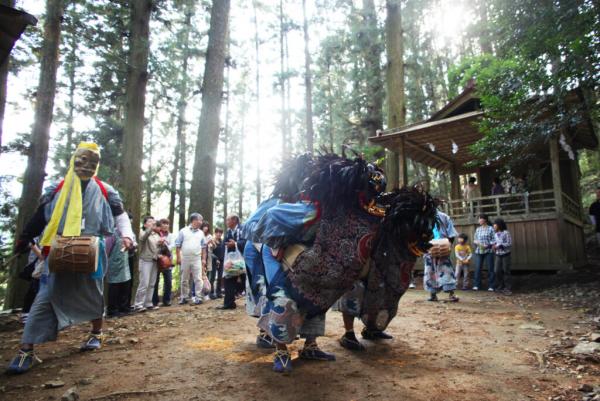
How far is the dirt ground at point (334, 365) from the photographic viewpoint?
275cm

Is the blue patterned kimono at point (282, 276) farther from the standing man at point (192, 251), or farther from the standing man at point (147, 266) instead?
the standing man at point (192, 251)

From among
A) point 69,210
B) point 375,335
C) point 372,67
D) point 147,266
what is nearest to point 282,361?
point 375,335

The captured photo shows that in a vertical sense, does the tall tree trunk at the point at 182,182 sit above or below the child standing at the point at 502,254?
above

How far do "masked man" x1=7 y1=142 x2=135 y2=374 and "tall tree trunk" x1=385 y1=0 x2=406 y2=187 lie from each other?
10983 millimetres

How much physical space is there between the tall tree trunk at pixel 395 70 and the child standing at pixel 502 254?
4.30m

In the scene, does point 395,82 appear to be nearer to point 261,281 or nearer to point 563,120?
point 563,120

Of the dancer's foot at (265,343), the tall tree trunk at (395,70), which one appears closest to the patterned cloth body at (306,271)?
the dancer's foot at (265,343)

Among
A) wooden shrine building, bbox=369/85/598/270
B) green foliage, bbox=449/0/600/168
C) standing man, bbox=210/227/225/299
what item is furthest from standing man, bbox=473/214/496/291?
standing man, bbox=210/227/225/299

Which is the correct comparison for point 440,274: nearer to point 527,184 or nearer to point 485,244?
point 527,184

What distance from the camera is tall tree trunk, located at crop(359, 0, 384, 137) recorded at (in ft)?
58.8

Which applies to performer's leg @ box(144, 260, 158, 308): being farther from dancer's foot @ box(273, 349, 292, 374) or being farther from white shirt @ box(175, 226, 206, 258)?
dancer's foot @ box(273, 349, 292, 374)

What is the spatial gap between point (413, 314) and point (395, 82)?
9648 millimetres

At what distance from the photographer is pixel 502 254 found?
9555 mm

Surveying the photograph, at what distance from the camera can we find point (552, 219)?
10.8m
